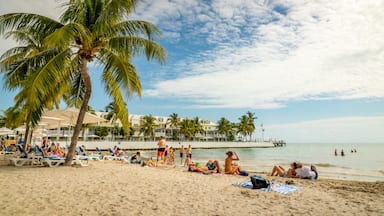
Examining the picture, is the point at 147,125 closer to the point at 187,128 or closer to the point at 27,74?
the point at 187,128

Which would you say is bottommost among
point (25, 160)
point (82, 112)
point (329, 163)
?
point (329, 163)

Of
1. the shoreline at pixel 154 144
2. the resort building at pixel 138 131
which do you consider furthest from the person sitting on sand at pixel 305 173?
the resort building at pixel 138 131

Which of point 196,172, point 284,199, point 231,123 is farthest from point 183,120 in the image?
point 284,199

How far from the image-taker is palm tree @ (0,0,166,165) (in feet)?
29.8

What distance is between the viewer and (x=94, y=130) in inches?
2327

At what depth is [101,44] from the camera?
10.1 meters

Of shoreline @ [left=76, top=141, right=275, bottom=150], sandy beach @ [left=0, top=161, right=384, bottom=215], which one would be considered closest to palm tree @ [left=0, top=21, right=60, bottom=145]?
sandy beach @ [left=0, top=161, right=384, bottom=215]

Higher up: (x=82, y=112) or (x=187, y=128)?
(x=187, y=128)

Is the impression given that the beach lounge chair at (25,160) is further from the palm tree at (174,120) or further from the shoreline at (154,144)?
the palm tree at (174,120)

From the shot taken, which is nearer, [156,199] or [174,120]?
[156,199]

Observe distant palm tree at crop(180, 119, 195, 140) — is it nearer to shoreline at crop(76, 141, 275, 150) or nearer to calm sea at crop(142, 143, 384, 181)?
shoreline at crop(76, 141, 275, 150)

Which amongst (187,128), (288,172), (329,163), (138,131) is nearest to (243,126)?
(187,128)

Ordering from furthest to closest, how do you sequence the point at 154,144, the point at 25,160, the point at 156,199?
the point at 154,144 < the point at 25,160 < the point at 156,199

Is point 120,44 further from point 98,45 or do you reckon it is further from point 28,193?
point 28,193
